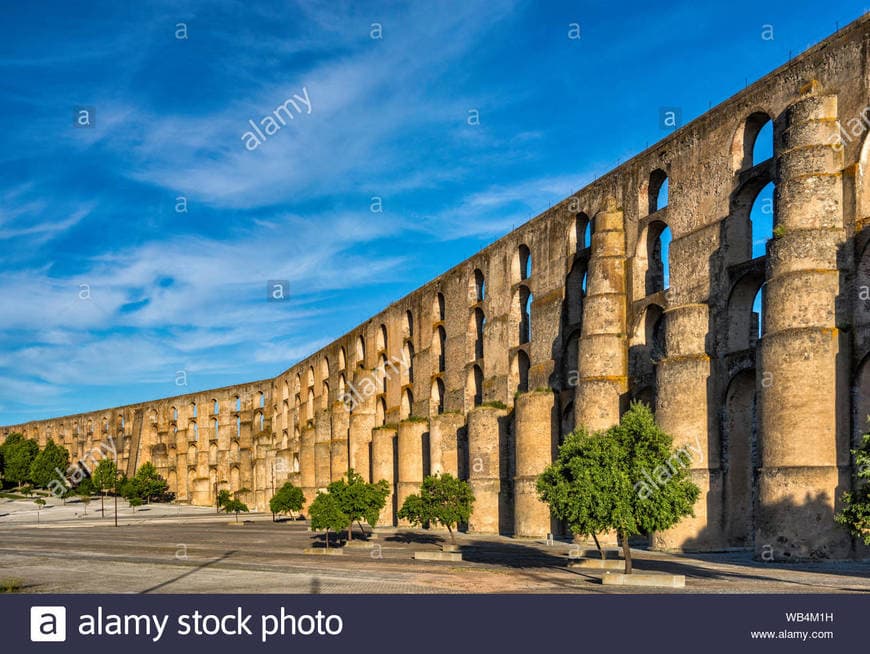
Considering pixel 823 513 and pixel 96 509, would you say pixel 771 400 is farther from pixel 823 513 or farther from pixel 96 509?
pixel 96 509

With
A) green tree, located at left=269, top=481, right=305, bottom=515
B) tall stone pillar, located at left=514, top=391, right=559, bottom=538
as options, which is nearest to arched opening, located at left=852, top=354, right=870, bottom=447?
tall stone pillar, located at left=514, top=391, right=559, bottom=538

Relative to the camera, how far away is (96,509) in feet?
298

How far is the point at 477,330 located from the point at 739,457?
23240 mm

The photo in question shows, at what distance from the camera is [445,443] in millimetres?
50000

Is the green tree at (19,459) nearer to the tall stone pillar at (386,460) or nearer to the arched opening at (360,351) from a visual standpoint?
the arched opening at (360,351)

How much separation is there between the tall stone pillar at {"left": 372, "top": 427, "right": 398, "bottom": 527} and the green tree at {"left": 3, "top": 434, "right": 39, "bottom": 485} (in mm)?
68392

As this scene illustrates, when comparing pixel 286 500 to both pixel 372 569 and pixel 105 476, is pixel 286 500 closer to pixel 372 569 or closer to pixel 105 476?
pixel 372 569

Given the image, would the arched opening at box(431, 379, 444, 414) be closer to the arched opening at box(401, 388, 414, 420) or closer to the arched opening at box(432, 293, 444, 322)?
the arched opening at box(432, 293, 444, 322)

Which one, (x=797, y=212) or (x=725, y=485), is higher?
(x=797, y=212)

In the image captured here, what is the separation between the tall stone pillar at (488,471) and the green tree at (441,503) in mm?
9288
